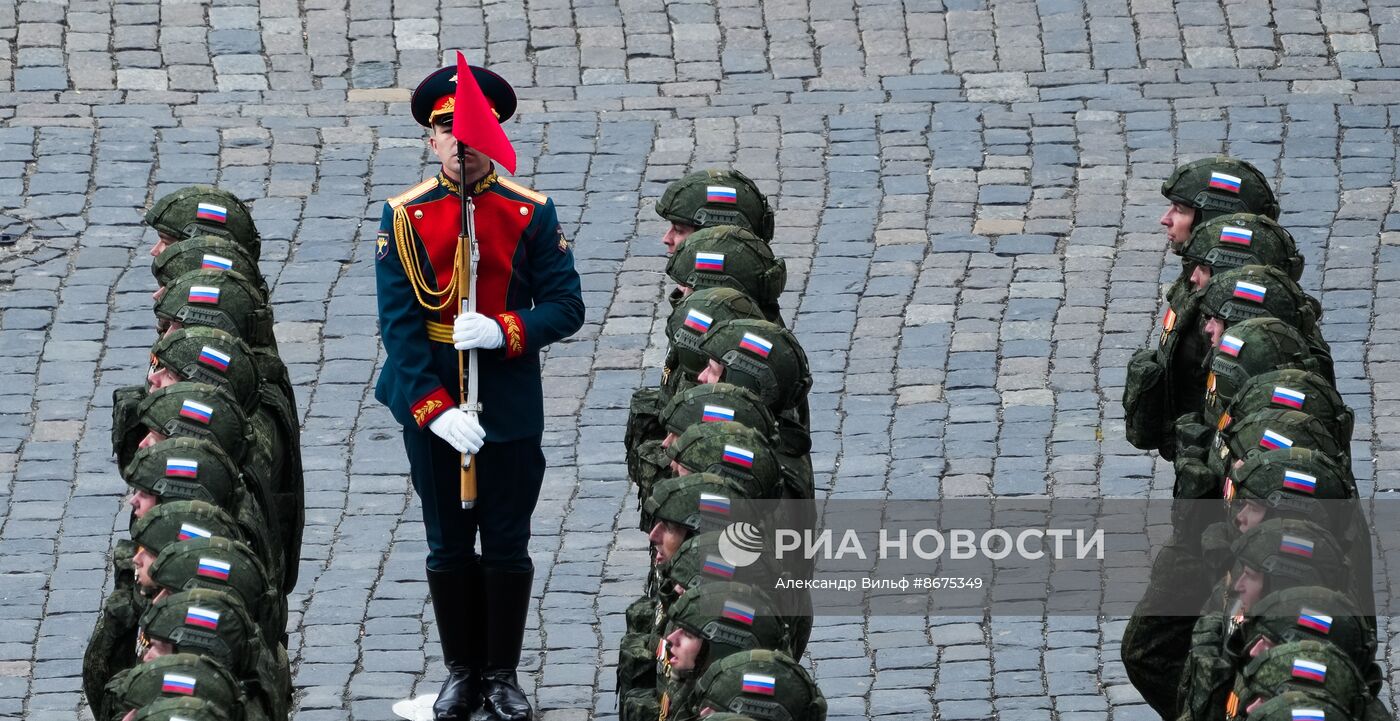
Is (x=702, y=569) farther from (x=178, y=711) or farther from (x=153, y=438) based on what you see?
(x=153, y=438)

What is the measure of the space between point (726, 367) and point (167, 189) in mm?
5481

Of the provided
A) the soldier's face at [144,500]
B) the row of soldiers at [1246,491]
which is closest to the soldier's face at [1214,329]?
the row of soldiers at [1246,491]

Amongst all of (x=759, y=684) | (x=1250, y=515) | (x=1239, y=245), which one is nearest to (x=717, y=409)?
(x=759, y=684)

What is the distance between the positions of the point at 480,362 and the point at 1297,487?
2689 mm

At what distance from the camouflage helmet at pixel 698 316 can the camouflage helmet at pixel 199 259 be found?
1560mm

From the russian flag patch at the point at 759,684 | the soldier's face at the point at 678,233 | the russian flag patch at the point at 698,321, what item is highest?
the soldier's face at the point at 678,233

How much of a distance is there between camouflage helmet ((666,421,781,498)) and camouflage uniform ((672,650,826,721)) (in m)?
1.03

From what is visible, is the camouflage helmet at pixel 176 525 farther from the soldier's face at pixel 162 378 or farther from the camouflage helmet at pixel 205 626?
the soldier's face at pixel 162 378

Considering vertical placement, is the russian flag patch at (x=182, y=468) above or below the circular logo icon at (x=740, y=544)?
above

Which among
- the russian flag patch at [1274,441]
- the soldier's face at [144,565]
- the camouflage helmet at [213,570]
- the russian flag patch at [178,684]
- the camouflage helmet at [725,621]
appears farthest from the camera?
the russian flag patch at [1274,441]

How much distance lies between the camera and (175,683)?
254 inches

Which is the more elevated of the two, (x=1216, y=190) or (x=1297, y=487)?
(x=1216, y=190)

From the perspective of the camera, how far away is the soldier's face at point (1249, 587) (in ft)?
23.5

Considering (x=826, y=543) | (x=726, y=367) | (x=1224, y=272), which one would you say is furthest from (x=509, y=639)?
(x=1224, y=272)
